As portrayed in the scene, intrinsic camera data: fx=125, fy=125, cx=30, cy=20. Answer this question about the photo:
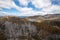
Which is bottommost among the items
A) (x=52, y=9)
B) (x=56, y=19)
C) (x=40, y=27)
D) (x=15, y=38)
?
(x=15, y=38)

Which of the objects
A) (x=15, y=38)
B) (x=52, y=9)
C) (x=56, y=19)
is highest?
(x=52, y=9)

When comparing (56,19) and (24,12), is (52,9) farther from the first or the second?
(24,12)

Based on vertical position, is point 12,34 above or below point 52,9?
below

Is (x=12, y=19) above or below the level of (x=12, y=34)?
above

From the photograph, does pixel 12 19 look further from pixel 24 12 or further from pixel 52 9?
pixel 52 9

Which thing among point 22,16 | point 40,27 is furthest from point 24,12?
point 40,27

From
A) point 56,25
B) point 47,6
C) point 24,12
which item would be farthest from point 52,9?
point 24,12
